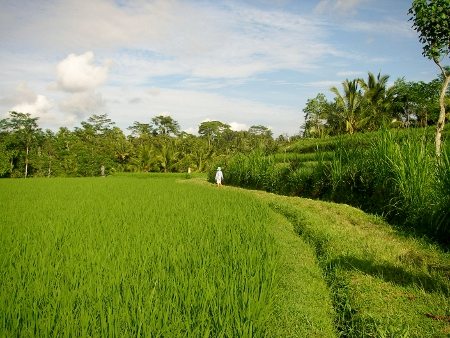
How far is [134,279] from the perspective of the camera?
2600 mm

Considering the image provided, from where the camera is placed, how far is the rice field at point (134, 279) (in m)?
1.95

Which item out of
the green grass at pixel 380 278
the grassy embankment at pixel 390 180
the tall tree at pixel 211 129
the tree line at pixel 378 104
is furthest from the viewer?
the tall tree at pixel 211 129

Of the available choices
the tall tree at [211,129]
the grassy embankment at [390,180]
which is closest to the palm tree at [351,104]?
the grassy embankment at [390,180]

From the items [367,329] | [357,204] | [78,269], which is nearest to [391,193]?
[357,204]

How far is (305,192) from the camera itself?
31.4 feet

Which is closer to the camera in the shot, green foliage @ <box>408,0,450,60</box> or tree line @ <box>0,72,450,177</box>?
green foliage @ <box>408,0,450,60</box>

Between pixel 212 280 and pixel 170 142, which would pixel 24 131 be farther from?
pixel 212 280

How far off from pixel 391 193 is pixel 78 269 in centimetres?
540

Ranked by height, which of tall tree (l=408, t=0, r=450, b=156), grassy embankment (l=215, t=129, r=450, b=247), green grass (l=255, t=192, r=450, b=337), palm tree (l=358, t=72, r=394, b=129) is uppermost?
palm tree (l=358, t=72, r=394, b=129)

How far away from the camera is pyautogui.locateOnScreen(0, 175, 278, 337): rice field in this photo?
1949 millimetres

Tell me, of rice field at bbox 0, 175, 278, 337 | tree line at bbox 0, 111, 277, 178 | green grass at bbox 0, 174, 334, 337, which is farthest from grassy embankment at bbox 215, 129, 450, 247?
tree line at bbox 0, 111, 277, 178

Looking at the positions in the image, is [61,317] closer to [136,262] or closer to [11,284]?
[11,284]

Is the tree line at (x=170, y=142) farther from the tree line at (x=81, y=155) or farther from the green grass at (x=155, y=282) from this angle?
the green grass at (x=155, y=282)

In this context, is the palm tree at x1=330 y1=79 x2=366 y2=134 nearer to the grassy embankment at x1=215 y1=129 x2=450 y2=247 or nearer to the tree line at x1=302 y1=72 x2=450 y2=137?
the tree line at x1=302 y1=72 x2=450 y2=137
